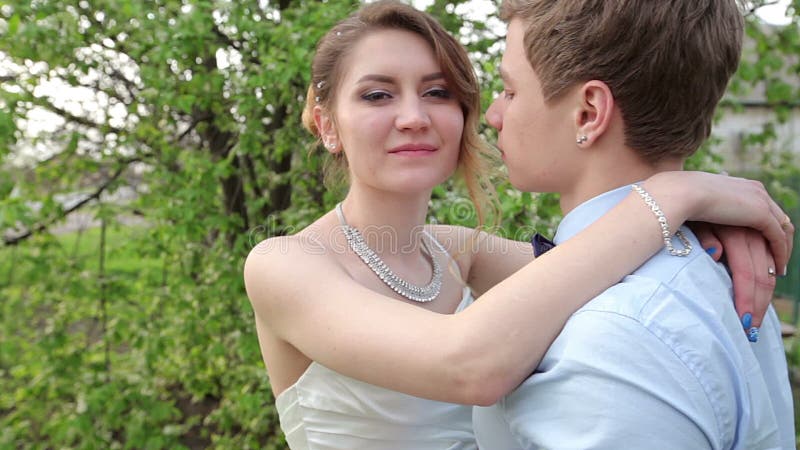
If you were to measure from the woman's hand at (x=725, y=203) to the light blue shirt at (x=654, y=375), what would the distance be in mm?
94

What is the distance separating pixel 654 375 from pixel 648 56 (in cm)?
62

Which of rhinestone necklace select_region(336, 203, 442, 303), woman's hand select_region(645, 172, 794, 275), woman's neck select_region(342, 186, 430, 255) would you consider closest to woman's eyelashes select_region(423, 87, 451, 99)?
woman's neck select_region(342, 186, 430, 255)

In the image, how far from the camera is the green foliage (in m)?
3.31

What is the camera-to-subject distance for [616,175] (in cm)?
142

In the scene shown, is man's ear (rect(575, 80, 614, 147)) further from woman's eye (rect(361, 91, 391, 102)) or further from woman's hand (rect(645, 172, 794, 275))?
woman's eye (rect(361, 91, 391, 102))

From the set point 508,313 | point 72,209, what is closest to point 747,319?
point 508,313

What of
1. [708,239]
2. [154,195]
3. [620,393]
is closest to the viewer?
[620,393]

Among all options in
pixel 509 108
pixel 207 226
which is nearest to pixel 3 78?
pixel 207 226

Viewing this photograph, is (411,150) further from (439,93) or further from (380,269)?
(380,269)

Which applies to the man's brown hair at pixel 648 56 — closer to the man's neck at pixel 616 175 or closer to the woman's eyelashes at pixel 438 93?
the man's neck at pixel 616 175

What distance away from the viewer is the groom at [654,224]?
44.9 inches

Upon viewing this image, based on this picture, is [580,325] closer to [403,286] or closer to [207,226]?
[403,286]

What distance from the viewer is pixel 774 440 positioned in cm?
130

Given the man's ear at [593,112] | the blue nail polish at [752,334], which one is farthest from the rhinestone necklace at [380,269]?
the blue nail polish at [752,334]
